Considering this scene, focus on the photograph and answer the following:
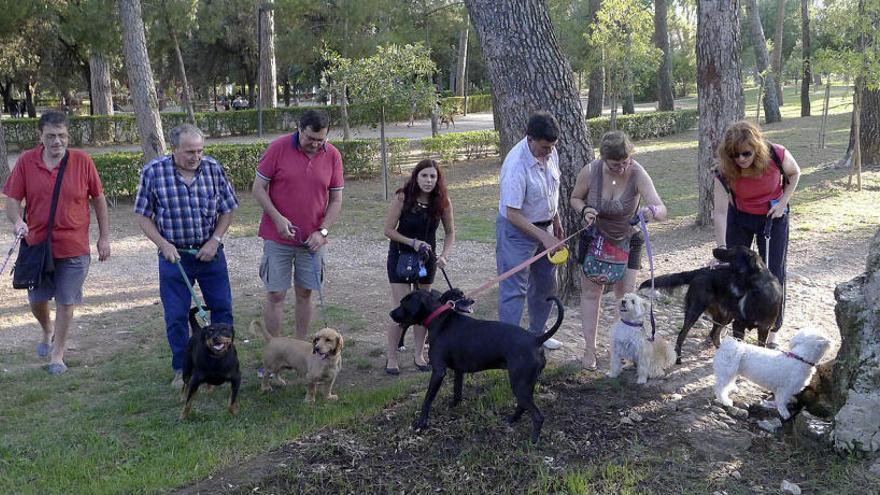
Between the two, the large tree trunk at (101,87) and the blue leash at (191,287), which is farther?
the large tree trunk at (101,87)

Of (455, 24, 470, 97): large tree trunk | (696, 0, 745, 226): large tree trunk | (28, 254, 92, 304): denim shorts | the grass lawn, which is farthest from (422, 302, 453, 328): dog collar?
(455, 24, 470, 97): large tree trunk

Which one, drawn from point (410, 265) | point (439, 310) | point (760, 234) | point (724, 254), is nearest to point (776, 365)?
point (724, 254)

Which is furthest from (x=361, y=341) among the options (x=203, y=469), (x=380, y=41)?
(x=380, y=41)

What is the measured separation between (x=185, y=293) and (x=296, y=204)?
107 centimetres

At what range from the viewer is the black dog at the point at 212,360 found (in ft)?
15.6

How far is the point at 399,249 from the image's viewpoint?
5.62m

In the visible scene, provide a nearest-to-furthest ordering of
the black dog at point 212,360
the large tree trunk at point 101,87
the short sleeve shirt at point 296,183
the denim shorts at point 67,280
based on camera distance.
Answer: the black dog at point 212,360 < the short sleeve shirt at point 296,183 < the denim shorts at point 67,280 < the large tree trunk at point 101,87

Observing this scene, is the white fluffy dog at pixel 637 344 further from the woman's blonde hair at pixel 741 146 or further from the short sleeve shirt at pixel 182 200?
the short sleeve shirt at pixel 182 200

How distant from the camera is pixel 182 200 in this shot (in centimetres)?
525

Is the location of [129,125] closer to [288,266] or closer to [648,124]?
[648,124]

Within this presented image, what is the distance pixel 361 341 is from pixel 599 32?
18.5m

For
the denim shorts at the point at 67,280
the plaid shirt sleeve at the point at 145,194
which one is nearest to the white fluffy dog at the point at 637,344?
the plaid shirt sleeve at the point at 145,194

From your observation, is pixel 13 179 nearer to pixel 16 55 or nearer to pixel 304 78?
pixel 16 55

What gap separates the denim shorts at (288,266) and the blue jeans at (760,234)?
3.26m
